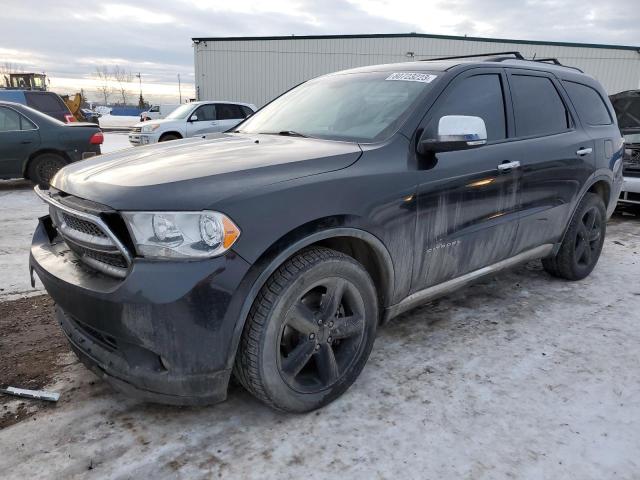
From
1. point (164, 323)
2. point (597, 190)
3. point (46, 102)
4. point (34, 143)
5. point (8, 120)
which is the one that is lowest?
point (164, 323)

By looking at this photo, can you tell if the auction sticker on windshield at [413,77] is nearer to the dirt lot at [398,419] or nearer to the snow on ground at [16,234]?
the dirt lot at [398,419]

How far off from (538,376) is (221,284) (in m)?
1.92

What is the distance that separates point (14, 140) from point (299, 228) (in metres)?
7.94

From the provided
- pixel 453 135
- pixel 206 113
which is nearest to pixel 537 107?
pixel 453 135

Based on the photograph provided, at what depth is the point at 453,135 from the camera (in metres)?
2.62

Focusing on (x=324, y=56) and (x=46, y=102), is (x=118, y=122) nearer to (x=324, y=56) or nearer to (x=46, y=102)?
(x=324, y=56)

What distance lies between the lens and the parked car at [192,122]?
1316cm

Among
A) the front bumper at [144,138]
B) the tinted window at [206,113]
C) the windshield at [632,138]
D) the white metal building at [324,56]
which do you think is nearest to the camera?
the windshield at [632,138]

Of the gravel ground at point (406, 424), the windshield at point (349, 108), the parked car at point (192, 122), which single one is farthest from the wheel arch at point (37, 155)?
the gravel ground at point (406, 424)

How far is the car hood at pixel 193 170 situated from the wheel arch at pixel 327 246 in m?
0.26

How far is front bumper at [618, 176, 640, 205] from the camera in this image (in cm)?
689

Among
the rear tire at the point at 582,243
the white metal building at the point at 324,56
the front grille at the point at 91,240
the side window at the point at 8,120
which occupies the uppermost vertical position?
the white metal building at the point at 324,56

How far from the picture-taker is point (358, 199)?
7.85ft

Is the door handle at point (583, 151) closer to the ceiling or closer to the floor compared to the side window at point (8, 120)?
closer to the floor
